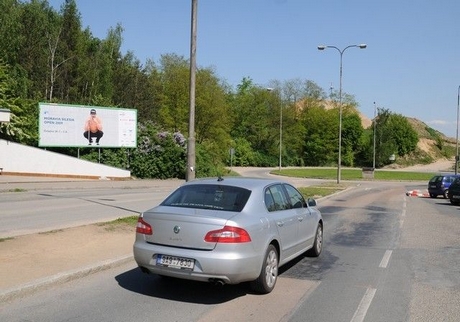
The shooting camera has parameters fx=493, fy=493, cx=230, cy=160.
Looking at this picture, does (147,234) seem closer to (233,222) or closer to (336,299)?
(233,222)

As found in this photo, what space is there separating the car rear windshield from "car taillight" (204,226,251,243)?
1.58 feet

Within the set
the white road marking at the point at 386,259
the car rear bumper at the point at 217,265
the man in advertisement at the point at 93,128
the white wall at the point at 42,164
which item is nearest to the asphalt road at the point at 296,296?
the white road marking at the point at 386,259

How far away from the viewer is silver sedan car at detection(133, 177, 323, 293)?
5898mm

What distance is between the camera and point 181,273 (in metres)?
6.00

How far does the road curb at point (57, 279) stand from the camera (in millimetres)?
5859

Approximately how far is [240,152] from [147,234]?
74.6 metres

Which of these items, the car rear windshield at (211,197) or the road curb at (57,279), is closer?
the road curb at (57,279)

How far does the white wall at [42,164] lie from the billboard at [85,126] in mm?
1459

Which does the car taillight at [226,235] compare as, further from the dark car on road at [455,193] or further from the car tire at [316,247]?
the dark car on road at [455,193]

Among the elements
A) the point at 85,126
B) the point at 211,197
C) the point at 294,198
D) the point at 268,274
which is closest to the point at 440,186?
the point at 85,126

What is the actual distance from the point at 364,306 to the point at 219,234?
198 centimetres

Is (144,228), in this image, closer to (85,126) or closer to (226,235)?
(226,235)

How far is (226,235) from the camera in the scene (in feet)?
19.4

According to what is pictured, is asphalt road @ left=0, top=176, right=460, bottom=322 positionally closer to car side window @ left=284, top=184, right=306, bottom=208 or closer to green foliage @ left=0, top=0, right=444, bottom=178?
car side window @ left=284, top=184, right=306, bottom=208
